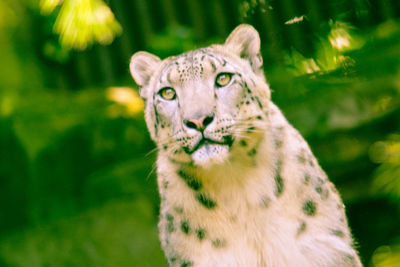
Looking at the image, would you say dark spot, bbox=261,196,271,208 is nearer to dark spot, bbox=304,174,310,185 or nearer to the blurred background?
dark spot, bbox=304,174,310,185

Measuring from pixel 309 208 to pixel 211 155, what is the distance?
2.47ft

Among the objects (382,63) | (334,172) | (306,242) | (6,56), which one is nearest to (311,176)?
(306,242)

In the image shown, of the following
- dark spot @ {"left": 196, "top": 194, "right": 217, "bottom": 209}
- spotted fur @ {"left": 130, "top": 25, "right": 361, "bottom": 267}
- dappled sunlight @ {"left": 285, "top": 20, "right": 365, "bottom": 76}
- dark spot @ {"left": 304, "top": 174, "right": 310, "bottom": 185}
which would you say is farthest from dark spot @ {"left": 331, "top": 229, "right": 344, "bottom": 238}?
dappled sunlight @ {"left": 285, "top": 20, "right": 365, "bottom": 76}

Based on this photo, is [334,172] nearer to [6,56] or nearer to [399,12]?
[399,12]

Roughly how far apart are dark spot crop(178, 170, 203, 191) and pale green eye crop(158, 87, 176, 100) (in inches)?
17.7

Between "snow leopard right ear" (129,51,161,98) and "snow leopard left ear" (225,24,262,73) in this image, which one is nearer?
"snow leopard left ear" (225,24,262,73)

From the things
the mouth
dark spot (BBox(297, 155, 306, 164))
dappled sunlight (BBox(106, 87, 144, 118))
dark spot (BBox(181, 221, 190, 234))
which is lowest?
dark spot (BBox(181, 221, 190, 234))

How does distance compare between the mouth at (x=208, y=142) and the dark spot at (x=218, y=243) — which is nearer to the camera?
the mouth at (x=208, y=142)

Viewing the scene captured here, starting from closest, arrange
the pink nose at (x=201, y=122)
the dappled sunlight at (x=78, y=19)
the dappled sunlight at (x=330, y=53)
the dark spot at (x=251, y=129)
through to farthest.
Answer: the dappled sunlight at (x=330, y=53)
the dappled sunlight at (x=78, y=19)
the pink nose at (x=201, y=122)
the dark spot at (x=251, y=129)

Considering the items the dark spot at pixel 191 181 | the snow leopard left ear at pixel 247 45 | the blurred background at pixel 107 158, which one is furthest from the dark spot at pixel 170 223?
the blurred background at pixel 107 158

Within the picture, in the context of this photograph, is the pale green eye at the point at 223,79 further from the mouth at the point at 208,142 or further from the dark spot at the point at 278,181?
the dark spot at the point at 278,181

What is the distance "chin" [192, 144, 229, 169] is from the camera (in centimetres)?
268

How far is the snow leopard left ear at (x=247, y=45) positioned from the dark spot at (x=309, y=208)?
85cm

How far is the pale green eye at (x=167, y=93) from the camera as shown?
3.05m
